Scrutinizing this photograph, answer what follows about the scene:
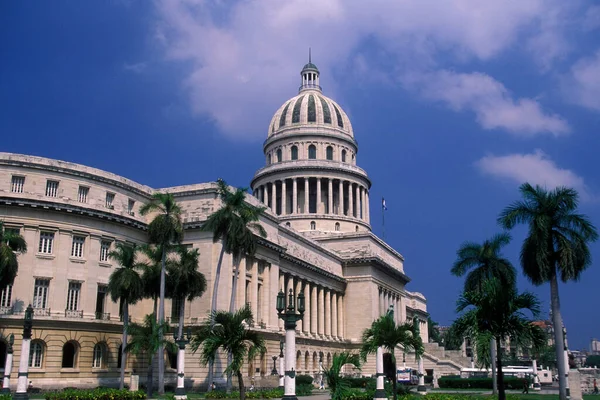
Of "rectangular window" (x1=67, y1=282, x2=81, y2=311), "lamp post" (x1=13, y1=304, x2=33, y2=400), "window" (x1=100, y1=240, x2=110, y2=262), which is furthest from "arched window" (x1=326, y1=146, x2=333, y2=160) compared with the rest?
"lamp post" (x1=13, y1=304, x2=33, y2=400)

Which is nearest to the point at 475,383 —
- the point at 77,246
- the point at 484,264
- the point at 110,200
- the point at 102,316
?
the point at 484,264

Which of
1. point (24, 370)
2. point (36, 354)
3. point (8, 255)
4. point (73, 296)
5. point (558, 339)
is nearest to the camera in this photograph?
point (24, 370)

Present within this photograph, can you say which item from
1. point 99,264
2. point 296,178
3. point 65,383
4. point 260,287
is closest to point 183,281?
point 99,264

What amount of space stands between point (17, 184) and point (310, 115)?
217 ft

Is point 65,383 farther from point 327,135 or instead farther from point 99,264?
point 327,135

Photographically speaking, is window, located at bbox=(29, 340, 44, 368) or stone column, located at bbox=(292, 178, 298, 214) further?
stone column, located at bbox=(292, 178, 298, 214)

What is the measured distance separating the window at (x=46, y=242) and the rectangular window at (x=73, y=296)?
135 inches

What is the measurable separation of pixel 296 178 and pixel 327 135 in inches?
378

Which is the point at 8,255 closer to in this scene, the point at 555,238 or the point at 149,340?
the point at 149,340

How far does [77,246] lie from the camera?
56.5 meters

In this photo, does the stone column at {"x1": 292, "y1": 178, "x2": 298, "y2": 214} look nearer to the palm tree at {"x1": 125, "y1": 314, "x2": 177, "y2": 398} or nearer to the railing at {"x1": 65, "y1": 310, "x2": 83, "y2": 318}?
the railing at {"x1": 65, "y1": 310, "x2": 83, "y2": 318}

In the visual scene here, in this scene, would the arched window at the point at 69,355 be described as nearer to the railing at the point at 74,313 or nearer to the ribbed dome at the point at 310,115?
the railing at the point at 74,313

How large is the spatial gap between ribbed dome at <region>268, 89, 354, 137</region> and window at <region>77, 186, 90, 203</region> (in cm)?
5925

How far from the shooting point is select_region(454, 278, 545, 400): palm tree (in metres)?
32.9
